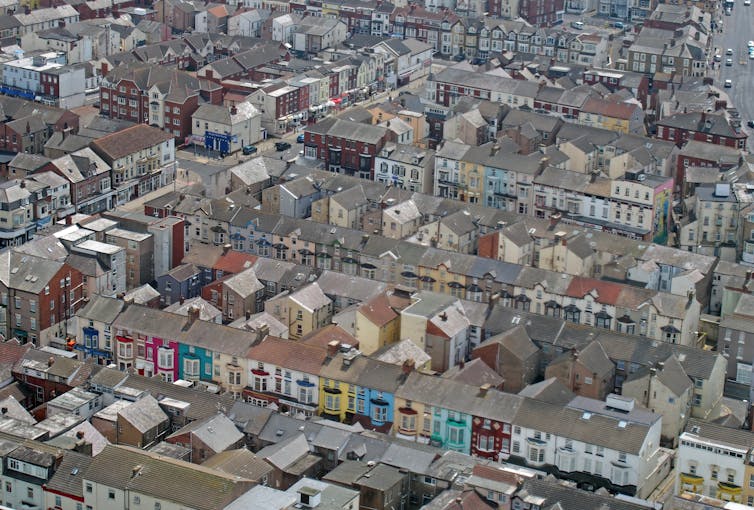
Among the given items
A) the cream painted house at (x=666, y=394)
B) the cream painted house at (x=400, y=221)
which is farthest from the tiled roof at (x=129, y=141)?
the cream painted house at (x=666, y=394)

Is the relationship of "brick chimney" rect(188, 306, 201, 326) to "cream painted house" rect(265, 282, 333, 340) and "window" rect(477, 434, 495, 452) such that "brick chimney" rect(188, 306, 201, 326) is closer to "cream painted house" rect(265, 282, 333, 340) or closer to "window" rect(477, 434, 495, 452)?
"cream painted house" rect(265, 282, 333, 340)

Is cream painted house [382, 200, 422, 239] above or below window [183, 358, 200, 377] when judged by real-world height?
above

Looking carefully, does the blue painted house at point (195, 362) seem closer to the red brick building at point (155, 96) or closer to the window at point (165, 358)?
the window at point (165, 358)

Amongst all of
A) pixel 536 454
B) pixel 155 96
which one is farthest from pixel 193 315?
pixel 155 96

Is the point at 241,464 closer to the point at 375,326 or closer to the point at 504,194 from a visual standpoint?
the point at 375,326

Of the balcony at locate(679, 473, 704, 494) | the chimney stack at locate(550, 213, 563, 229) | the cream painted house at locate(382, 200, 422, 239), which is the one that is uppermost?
the chimney stack at locate(550, 213, 563, 229)

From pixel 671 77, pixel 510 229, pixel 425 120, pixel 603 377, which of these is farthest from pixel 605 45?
pixel 603 377

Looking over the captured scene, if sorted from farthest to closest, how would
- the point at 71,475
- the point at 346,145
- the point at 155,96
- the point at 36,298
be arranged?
the point at 155,96 < the point at 346,145 < the point at 36,298 < the point at 71,475

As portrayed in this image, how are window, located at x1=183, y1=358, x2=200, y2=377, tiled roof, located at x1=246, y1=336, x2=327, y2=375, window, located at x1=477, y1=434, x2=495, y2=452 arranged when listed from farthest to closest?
1. window, located at x1=183, y1=358, x2=200, y2=377
2. tiled roof, located at x1=246, y1=336, x2=327, y2=375
3. window, located at x1=477, y1=434, x2=495, y2=452

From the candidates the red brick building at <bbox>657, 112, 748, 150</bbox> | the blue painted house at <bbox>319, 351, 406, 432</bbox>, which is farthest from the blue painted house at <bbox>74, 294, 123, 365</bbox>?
the red brick building at <bbox>657, 112, 748, 150</bbox>
